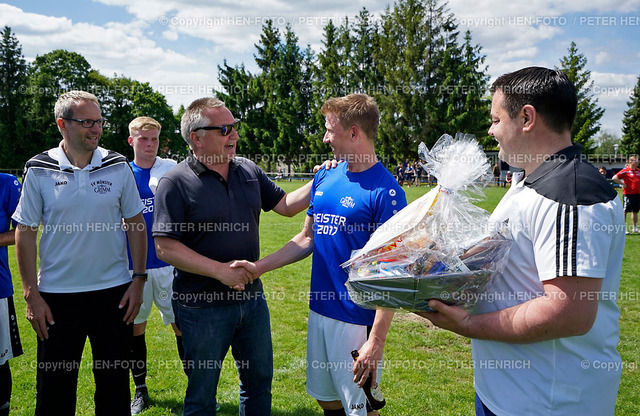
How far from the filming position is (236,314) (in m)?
3.15

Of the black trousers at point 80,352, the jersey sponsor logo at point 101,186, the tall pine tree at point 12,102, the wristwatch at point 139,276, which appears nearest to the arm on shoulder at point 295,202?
the wristwatch at point 139,276

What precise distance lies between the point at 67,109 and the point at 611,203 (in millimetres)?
3722

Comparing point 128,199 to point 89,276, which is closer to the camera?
point 89,276

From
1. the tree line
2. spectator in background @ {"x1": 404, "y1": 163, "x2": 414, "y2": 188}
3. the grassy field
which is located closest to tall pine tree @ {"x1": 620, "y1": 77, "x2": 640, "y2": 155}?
the tree line

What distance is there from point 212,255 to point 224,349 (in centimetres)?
72

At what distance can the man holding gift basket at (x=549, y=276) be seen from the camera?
1571mm

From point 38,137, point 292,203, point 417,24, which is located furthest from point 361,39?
point 292,203

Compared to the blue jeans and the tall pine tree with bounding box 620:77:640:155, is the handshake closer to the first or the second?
the blue jeans

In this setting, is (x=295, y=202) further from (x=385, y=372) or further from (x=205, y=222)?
(x=385, y=372)

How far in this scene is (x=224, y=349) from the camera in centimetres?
313

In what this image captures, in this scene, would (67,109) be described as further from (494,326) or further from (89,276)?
(494,326)

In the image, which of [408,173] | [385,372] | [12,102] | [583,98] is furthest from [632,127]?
[12,102]

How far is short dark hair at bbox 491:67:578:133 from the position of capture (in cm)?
171

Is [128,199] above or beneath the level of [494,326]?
above
